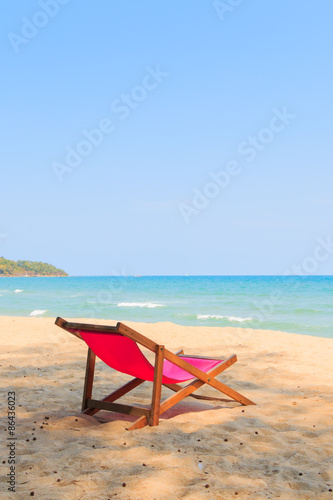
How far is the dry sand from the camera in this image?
258 centimetres

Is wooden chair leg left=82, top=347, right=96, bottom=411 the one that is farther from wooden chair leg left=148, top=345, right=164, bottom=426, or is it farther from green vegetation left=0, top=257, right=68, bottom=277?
green vegetation left=0, top=257, right=68, bottom=277

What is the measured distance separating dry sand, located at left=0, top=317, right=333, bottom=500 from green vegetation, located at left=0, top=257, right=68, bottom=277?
98472 millimetres

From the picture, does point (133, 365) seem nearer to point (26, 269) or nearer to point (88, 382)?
point (88, 382)

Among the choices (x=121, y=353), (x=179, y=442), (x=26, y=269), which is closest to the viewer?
(x=179, y=442)

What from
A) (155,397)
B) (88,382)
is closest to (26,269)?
(88,382)

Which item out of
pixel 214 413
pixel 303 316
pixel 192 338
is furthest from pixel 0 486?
pixel 303 316

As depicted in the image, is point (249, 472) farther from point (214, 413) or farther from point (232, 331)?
point (232, 331)

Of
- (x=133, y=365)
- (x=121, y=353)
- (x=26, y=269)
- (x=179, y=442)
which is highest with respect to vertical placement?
(x=26, y=269)

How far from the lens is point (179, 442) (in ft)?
10.9

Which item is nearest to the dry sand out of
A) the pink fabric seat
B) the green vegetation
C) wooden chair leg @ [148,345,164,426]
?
wooden chair leg @ [148,345,164,426]

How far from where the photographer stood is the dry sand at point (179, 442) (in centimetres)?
258

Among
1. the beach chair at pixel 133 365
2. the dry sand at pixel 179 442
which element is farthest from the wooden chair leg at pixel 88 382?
the dry sand at pixel 179 442

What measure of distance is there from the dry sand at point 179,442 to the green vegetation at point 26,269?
98472mm

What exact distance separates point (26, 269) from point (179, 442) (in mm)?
106895
